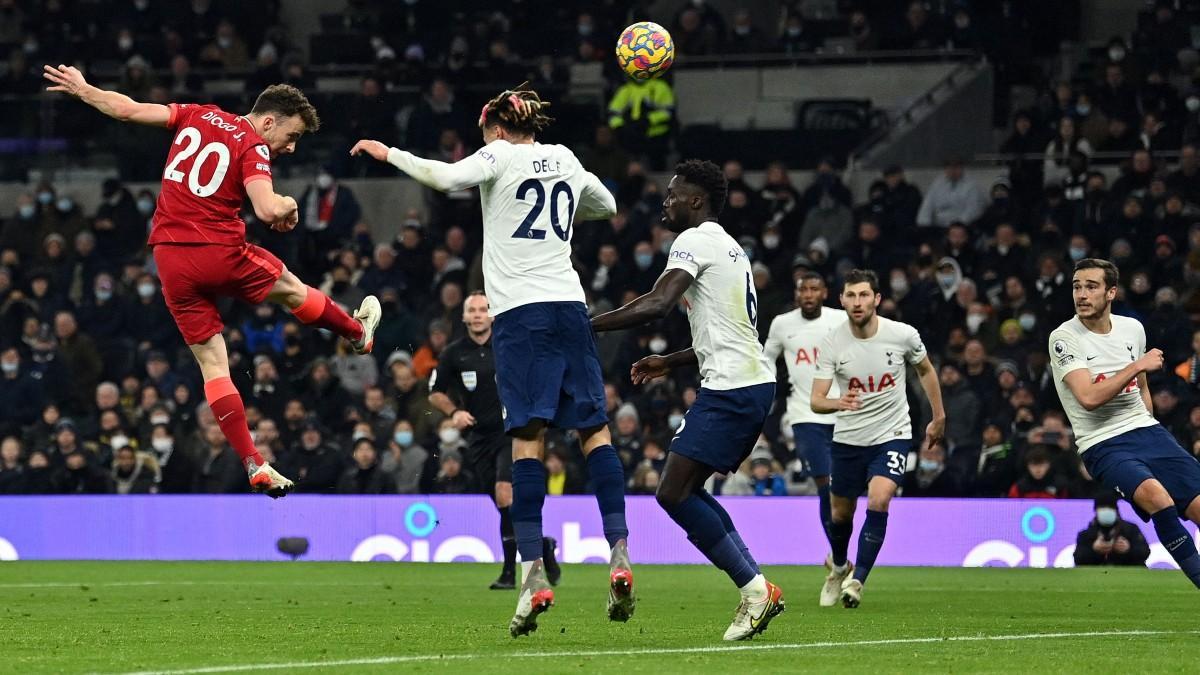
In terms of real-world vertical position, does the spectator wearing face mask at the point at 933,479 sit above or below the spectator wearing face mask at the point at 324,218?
below

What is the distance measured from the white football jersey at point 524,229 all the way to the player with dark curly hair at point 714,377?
54cm

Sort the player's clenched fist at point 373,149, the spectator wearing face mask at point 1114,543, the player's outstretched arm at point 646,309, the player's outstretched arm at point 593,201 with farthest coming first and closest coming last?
the spectator wearing face mask at point 1114,543 → the player's outstretched arm at point 593,201 → the player's outstretched arm at point 646,309 → the player's clenched fist at point 373,149

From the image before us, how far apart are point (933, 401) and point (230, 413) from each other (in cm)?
486

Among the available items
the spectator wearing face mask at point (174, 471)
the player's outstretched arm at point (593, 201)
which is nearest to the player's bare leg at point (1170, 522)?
the player's outstretched arm at point (593, 201)

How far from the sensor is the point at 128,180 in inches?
1054

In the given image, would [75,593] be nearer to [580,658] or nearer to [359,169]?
[580,658]

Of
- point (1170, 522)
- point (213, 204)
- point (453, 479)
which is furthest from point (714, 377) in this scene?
point (453, 479)

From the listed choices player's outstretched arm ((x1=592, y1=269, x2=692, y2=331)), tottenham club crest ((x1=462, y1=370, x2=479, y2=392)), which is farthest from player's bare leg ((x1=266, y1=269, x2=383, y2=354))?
tottenham club crest ((x1=462, y1=370, x2=479, y2=392))

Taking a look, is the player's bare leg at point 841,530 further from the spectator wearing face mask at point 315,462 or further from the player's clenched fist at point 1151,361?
the spectator wearing face mask at point 315,462

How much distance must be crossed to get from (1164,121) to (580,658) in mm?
17629

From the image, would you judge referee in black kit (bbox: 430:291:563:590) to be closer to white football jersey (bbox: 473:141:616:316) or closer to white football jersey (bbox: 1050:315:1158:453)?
white football jersey (bbox: 1050:315:1158:453)

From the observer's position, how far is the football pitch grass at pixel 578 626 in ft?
26.1

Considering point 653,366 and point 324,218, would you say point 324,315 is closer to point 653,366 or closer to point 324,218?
point 653,366

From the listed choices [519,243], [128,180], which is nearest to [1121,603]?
[519,243]
